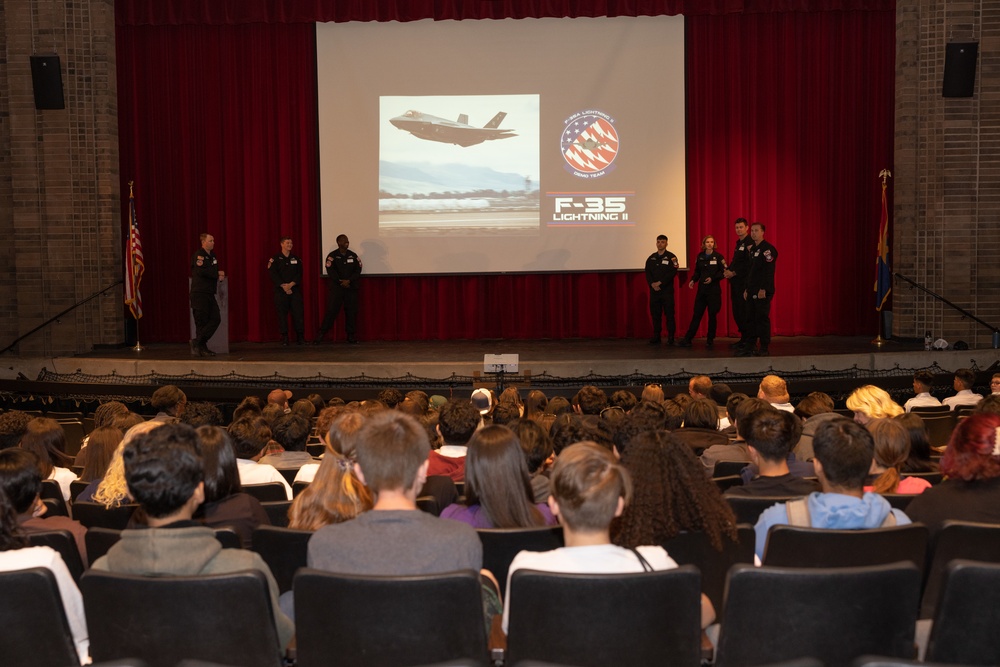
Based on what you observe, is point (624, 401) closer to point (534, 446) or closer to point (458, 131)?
point (534, 446)

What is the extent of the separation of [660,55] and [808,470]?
1029 centimetres

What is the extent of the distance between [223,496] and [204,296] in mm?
8659

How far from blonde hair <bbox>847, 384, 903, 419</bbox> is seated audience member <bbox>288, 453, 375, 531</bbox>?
2755 mm

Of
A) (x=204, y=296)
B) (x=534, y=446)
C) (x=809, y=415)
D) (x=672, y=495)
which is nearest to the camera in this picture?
(x=672, y=495)

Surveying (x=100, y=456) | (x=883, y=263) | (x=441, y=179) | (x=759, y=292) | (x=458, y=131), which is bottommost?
(x=100, y=456)

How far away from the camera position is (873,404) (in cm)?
492

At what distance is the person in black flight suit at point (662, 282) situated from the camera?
483 inches

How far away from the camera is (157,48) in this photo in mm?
13812

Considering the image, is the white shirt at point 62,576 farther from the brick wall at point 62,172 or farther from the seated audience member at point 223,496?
the brick wall at point 62,172

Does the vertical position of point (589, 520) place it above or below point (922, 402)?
above

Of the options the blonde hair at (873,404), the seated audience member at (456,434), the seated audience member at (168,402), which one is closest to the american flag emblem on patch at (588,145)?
the seated audience member at (168,402)

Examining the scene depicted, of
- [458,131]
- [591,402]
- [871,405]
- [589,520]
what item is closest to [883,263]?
[458,131]

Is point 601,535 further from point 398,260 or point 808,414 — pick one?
point 398,260

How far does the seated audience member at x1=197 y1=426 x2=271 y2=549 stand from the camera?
3.32m
